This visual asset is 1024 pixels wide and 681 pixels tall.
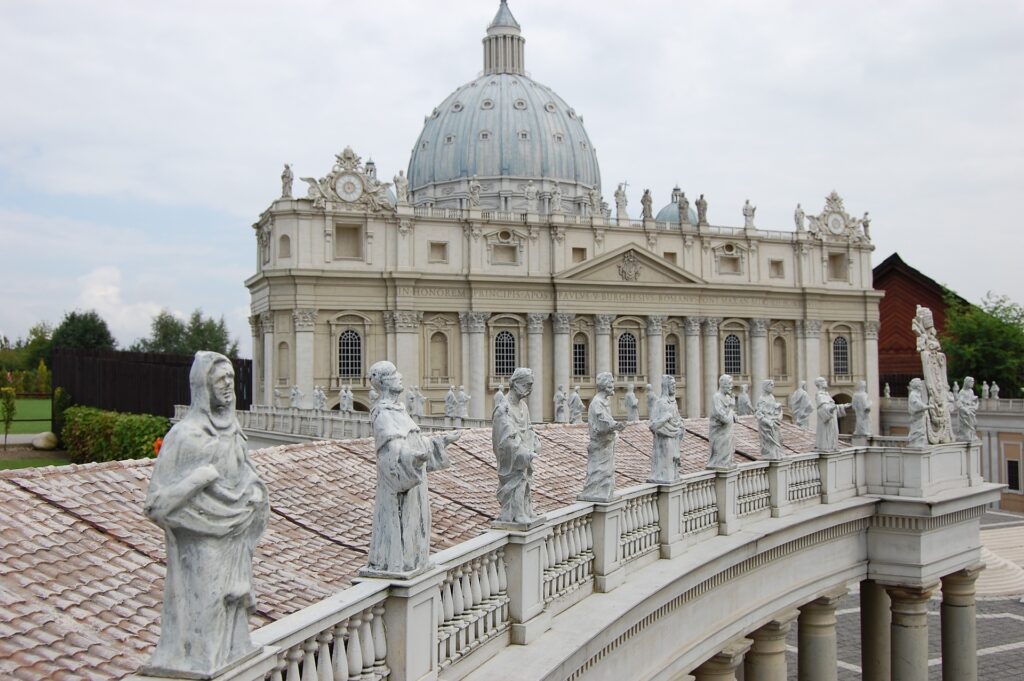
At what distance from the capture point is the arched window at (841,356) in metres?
76.2

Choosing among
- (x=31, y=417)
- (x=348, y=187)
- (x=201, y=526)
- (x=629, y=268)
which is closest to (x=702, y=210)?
(x=629, y=268)

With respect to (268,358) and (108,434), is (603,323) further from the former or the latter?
(108,434)

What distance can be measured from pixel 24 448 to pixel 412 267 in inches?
956

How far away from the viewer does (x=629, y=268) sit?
67.4 m

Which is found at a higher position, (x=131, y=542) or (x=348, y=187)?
(x=348, y=187)

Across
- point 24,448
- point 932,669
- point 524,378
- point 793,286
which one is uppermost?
point 793,286

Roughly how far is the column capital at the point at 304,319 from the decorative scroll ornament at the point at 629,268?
20220mm

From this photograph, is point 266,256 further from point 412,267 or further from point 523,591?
point 523,591

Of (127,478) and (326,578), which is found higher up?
(127,478)

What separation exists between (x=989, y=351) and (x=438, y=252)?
38491mm

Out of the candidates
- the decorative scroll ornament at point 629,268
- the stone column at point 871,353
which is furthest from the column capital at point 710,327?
the stone column at point 871,353

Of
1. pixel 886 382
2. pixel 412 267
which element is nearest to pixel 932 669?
pixel 412 267

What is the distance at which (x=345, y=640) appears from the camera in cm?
645

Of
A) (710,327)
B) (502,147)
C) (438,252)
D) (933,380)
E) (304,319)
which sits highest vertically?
(502,147)
